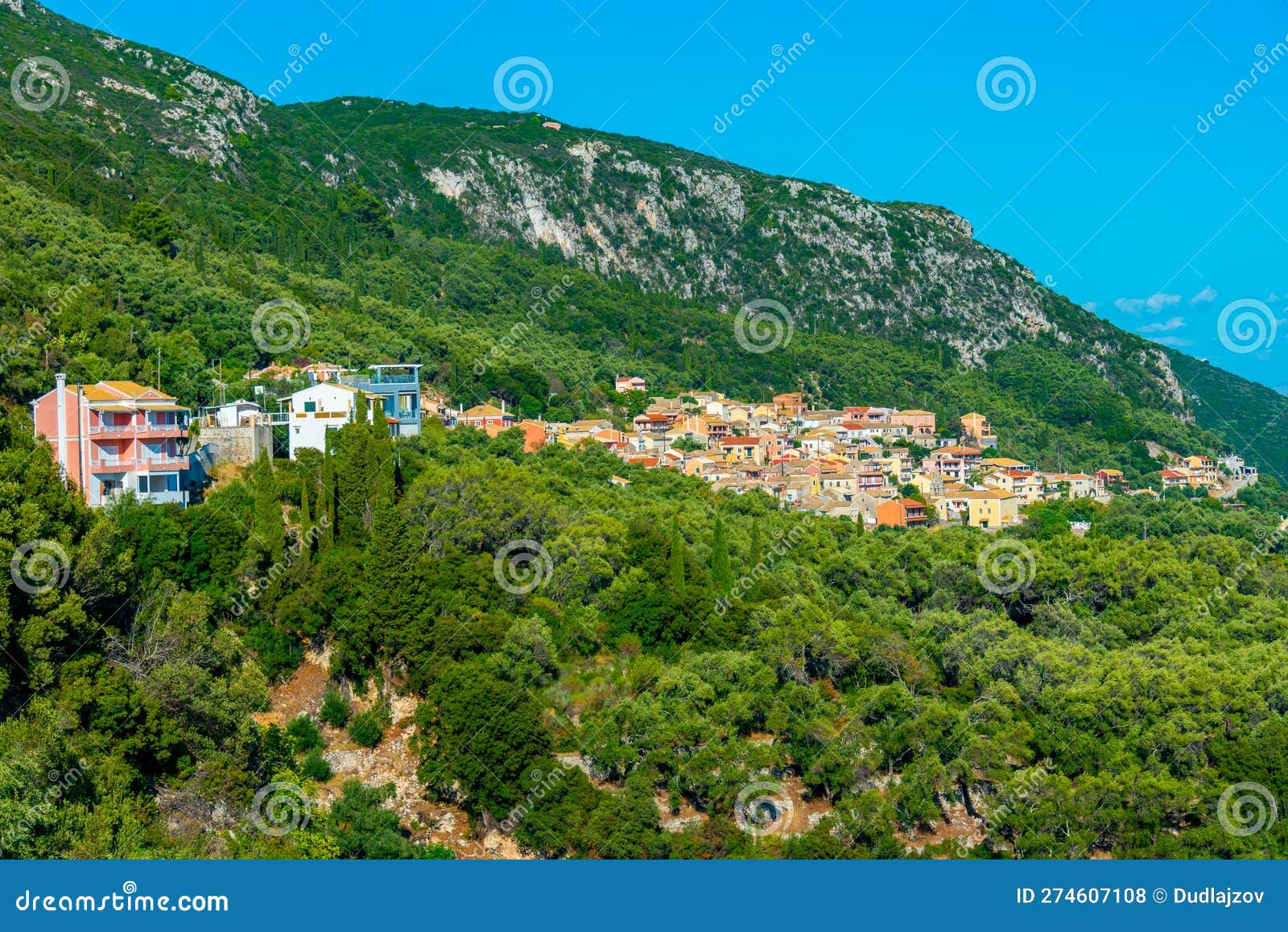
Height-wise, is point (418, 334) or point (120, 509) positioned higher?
point (418, 334)

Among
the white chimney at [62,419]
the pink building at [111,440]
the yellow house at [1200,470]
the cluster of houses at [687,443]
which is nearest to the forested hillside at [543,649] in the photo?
the pink building at [111,440]

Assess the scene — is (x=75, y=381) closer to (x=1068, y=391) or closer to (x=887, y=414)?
(x=887, y=414)

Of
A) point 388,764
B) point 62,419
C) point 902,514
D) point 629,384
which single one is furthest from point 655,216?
point 388,764

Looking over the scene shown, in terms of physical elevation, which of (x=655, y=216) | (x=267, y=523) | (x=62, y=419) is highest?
(x=655, y=216)

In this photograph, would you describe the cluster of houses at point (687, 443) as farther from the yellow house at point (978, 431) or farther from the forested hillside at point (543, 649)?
the forested hillside at point (543, 649)

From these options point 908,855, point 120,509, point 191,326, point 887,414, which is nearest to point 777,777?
point 908,855

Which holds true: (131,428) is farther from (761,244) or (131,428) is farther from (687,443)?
(761,244)
